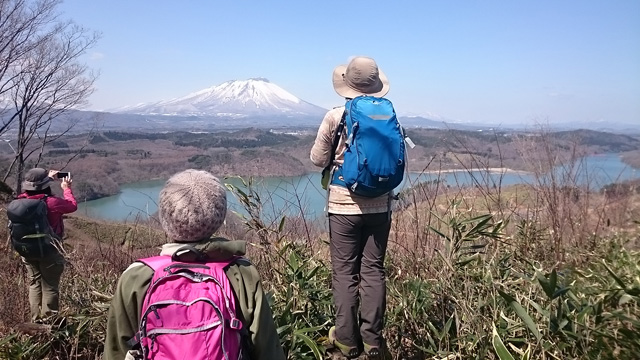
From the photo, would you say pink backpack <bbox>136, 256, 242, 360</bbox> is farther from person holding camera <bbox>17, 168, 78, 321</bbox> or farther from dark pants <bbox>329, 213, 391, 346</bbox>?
person holding camera <bbox>17, 168, 78, 321</bbox>

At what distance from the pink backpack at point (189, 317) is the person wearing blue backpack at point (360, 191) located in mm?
1032

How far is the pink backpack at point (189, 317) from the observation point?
1280 millimetres

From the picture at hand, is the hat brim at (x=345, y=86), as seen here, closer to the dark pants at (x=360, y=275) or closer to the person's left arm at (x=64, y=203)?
the dark pants at (x=360, y=275)

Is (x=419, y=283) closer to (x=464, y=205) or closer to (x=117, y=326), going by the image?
(x=464, y=205)

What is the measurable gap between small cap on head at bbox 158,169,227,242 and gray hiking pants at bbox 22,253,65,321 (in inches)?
109

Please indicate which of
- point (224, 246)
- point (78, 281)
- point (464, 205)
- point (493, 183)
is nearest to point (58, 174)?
point (78, 281)

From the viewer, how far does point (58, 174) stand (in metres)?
3.49

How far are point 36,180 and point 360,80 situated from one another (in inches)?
105

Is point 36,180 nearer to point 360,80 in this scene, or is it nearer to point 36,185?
point 36,185

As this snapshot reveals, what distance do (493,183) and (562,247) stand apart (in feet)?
2.15

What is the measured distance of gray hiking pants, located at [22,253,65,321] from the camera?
11.7ft

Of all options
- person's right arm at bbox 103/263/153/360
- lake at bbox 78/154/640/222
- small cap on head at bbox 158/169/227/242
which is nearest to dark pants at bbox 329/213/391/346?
lake at bbox 78/154/640/222

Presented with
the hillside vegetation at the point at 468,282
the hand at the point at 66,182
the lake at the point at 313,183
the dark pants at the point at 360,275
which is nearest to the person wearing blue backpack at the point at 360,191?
the dark pants at the point at 360,275

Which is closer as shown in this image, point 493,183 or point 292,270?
point 292,270
